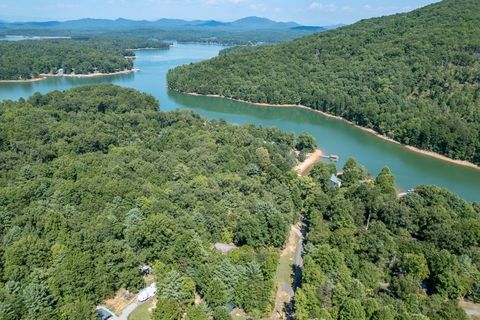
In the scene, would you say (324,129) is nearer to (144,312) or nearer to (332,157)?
(332,157)

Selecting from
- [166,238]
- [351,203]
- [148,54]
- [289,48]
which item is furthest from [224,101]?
[148,54]

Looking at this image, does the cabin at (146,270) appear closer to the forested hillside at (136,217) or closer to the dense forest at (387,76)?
the forested hillside at (136,217)

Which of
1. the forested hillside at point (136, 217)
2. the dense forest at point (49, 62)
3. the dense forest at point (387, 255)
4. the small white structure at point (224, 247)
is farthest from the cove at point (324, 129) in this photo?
the small white structure at point (224, 247)

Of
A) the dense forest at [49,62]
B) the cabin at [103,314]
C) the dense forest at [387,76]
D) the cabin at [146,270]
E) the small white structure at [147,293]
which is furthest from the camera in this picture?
the dense forest at [49,62]

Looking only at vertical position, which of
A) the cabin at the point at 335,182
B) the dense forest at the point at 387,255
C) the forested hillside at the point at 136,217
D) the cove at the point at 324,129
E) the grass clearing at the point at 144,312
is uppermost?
the forested hillside at the point at 136,217

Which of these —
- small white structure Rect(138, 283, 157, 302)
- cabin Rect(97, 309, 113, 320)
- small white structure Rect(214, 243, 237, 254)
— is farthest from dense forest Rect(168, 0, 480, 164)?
cabin Rect(97, 309, 113, 320)

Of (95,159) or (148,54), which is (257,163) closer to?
(95,159)

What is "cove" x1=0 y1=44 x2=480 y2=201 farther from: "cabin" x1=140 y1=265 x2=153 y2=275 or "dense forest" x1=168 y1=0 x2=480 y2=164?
"cabin" x1=140 y1=265 x2=153 y2=275

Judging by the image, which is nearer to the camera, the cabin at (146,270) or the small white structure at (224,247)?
the cabin at (146,270)
